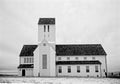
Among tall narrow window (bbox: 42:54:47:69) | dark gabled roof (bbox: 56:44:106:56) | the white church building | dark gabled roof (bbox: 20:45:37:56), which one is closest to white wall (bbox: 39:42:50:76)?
the white church building

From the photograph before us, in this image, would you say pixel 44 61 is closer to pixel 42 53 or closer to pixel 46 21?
pixel 42 53

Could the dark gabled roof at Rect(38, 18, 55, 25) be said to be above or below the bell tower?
above

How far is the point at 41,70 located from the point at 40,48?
5.44 m

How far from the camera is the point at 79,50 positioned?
55250 mm

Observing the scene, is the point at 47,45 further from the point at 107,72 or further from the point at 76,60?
the point at 107,72

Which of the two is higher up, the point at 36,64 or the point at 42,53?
the point at 42,53

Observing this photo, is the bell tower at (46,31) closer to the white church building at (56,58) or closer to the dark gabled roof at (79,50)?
the white church building at (56,58)

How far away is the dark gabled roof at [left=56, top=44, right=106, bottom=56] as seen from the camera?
5412cm

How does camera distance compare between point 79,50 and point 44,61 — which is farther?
point 79,50

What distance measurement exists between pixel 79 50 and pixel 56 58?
6840 millimetres

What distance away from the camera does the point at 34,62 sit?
49.6 meters

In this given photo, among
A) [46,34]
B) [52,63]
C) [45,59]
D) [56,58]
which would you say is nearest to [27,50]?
[46,34]

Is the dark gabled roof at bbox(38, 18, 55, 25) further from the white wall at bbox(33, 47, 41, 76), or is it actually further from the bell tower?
the white wall at bbox(33, 47, 41, 76)

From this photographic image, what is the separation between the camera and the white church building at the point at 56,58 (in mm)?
49406
